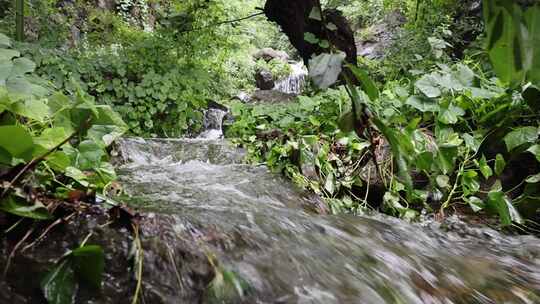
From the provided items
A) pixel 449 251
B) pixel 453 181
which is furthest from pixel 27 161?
pixel 453 181

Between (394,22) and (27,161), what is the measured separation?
9.01 m

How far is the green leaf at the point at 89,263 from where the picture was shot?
2.67 ft

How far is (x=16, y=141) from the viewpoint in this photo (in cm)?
88

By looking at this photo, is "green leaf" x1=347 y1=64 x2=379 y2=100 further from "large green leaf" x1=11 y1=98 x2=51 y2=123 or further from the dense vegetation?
"large green leaf" x1=11 y1=98 x2=51 y2=123

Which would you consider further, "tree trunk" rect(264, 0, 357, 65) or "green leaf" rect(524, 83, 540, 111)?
"tree trunk" rect(264, 0, 357, 65)

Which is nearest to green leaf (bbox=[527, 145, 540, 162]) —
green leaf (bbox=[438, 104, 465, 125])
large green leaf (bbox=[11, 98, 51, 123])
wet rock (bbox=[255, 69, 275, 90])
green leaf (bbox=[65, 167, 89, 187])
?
green leaf (bbox=[438, 104, 465, 125])

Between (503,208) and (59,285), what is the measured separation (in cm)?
228

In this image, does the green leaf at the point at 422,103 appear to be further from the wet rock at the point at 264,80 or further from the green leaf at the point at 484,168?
the wet rock at the point at 264,80

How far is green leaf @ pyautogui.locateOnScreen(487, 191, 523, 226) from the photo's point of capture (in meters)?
2.29

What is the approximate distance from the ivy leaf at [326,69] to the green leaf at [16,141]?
2.35ft

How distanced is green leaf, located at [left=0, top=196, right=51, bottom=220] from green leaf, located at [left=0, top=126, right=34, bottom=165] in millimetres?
98

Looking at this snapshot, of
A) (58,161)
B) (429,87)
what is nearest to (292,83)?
(429,87)

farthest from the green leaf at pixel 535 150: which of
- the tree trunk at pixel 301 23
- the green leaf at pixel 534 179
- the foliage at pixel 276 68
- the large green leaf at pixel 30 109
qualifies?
the foliage at pixel 276 68

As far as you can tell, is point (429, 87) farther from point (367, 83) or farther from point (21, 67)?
point (367, 83)
